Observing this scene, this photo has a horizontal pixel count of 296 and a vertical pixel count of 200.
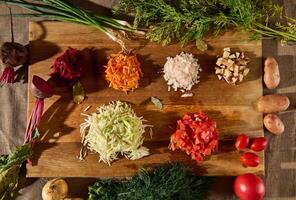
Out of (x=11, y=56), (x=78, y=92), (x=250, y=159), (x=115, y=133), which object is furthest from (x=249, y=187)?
(x=11, y=56)

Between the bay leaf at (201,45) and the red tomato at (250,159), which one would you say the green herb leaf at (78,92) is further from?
the red tomato at (250,159)

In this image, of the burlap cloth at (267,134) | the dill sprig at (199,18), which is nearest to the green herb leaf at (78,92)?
the burlap cloth at (267,134)

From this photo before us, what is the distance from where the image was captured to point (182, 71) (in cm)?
200

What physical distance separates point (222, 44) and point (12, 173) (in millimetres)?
1118

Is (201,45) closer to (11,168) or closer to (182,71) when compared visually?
(182,71)

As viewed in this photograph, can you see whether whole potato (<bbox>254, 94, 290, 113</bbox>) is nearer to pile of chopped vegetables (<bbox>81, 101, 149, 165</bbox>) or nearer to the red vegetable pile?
pile of chopped vegetables (<bbox>81, 101, 149, 165</bbox>)

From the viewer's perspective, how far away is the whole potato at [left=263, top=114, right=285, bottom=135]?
2027 mm

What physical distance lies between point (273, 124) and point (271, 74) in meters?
0.23

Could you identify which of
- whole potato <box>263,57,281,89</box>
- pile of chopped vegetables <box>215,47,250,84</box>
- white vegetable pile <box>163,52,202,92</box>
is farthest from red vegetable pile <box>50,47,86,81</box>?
whole potato <box>263,57,281,89</box>

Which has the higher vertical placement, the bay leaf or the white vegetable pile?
the bay leaf

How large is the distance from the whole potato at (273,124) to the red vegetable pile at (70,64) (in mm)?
861

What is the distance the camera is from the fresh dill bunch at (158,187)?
1.91 meters

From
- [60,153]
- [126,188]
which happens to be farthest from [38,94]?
[126,188]

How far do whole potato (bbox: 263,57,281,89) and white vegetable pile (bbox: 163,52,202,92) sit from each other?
11.9 inches
